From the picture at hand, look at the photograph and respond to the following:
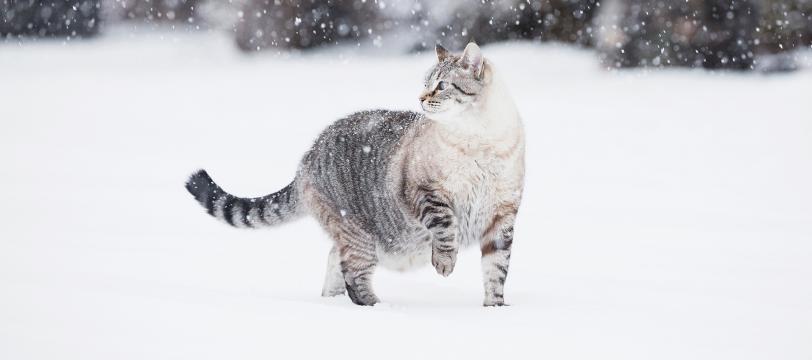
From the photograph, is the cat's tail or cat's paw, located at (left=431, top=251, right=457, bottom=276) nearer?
cat's paw, located at (left=431, top=251, right=457, bottom=276)

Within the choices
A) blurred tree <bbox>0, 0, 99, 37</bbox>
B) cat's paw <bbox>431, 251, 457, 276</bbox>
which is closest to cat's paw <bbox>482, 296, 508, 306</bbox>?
cat's paw <bbox>431, 251, 457, 276</bbox>

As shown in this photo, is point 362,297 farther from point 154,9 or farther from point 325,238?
point 154,9

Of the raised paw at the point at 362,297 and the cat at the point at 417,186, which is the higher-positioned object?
the cat at the point at 417,186

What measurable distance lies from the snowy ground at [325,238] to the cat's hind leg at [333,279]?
0.17m

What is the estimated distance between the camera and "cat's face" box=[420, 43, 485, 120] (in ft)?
12.5

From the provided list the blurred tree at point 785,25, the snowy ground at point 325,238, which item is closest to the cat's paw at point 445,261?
the snowy ground at point 325,238

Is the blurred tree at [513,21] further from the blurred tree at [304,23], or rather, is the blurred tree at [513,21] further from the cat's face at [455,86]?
the cat's face at [455,86]

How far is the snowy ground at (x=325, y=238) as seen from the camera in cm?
315

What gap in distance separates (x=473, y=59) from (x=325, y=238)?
1198 mm

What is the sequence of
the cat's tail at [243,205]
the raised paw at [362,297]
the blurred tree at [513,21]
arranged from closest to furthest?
the raised paw at [362,297], the cat's tail at [243,205], the blurred tree at [513,21]

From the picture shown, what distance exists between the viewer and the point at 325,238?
14.2 feet

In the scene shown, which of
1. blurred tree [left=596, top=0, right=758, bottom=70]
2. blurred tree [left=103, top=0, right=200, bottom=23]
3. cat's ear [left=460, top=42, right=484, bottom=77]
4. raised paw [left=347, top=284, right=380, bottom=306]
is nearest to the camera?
cat's ear [left=460, top=42, right=484, bottom=77]

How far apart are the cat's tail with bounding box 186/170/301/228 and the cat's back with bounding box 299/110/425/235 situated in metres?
0.18

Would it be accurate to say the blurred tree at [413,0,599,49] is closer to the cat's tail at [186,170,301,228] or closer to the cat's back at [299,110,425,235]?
the cat's back at [299,110,425,235]
